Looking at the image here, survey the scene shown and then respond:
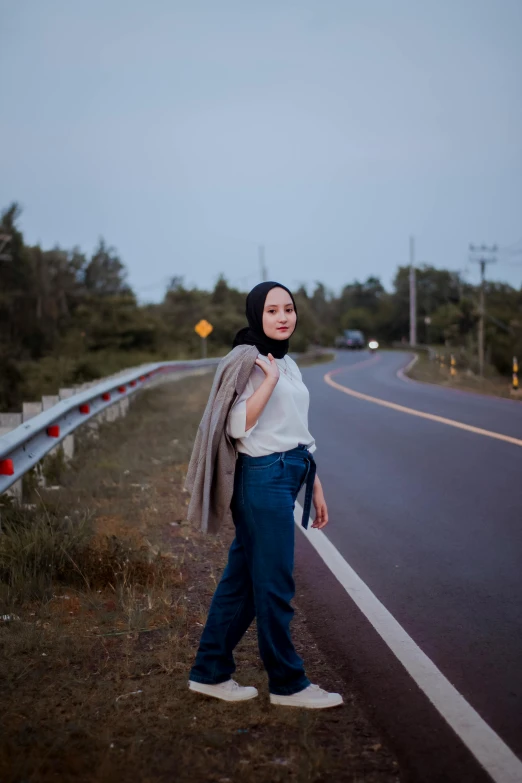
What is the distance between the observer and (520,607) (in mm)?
5738

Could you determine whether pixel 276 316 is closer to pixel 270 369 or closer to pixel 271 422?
pixel 270 369

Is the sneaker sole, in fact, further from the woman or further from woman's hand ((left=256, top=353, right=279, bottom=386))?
woman's hand ((left=256, top=353, right=279, bottom=386))

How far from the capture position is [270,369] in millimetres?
4020

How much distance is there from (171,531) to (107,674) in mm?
3241

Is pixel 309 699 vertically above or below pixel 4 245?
below

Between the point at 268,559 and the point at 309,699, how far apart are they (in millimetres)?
645

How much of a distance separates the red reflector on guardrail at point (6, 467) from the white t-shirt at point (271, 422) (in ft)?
8.09

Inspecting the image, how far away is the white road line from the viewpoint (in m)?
3.63

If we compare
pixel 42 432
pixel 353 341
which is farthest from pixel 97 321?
pixel 42 432

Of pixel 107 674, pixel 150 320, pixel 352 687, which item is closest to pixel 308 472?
pixel 352 687

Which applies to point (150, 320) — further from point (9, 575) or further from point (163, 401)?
point (9, 575)

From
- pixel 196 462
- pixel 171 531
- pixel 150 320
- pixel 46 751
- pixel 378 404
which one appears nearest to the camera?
pixel 46 751

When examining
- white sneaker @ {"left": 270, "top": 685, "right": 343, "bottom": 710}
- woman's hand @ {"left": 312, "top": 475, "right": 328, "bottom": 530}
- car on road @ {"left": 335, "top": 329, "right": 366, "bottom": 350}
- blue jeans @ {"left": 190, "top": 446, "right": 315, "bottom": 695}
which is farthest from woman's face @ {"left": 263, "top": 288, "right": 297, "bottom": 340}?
car on road @ {"left": 335, "top": 329, "right": 366, "bottom": 350}

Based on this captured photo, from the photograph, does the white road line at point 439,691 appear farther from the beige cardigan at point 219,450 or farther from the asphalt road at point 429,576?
the beige cardigan at point 219,450
